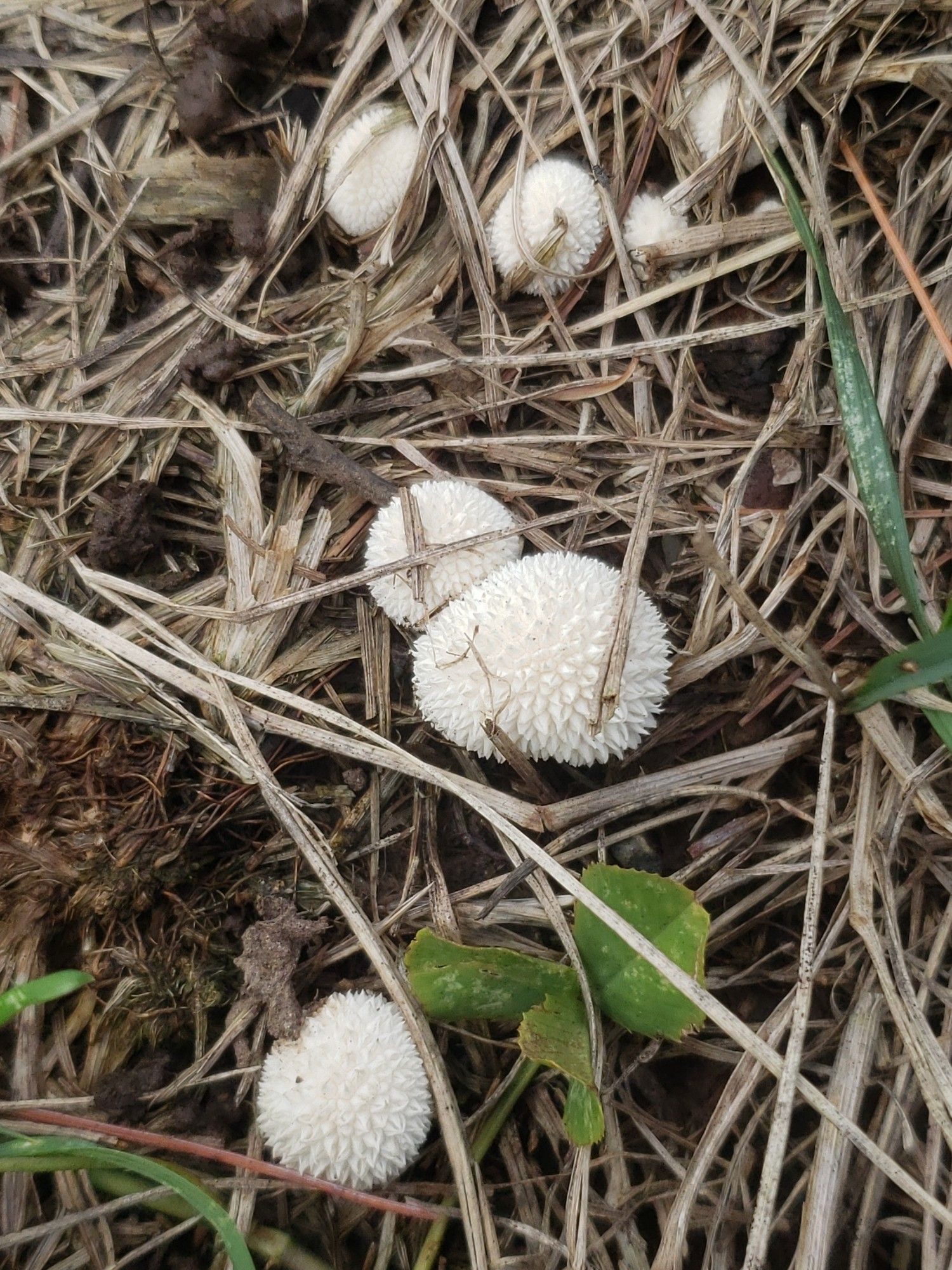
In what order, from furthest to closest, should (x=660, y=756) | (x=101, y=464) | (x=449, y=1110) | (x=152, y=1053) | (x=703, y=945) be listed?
(x=101, y=464) → (x=660, y=756) → (x=152, y=1053) → (x=449, y=1110) → (x=703, y=945)

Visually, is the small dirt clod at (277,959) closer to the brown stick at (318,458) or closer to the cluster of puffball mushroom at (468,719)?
the cluster of puffball mushroom at (468,719)

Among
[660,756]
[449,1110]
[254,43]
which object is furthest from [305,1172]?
[254,43]

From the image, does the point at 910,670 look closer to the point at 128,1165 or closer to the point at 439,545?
the point at 439,545

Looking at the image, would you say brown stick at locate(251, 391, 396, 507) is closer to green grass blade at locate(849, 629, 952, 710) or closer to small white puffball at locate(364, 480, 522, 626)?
small white puffball at locate(364, 480, 522, 626)

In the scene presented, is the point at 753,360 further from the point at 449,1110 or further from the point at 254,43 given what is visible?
the point at 449,1110

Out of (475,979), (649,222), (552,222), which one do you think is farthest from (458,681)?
(649,222)

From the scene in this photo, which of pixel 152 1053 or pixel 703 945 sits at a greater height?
pixel 703 945
